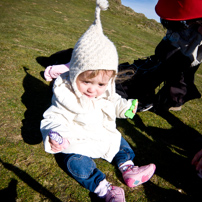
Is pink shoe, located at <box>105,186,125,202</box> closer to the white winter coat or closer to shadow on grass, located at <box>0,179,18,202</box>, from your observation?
the white winter coat

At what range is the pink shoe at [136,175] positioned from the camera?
1948 millimetres

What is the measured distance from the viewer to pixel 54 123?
71.8 inches

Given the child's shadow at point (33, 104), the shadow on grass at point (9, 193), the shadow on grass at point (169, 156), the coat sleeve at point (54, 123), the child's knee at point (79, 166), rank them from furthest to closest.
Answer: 1. the child's shadow at point (33, 104)
2. the shadow on grass at point (169, 156)
3. the child's knee at point (79, 166)
4. the coat sleeve at point (54, 123)
5. the shadow on grass at point (9, 193)

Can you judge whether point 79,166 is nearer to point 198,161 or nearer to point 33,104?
point 33,104

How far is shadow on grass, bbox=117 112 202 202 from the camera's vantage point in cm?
207

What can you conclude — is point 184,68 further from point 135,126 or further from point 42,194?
point 42,194

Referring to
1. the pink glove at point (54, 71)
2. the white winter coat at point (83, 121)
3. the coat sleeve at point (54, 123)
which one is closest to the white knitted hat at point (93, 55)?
the white winter coat at point (83, 121)

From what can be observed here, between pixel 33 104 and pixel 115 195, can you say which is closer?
pixel 115 195

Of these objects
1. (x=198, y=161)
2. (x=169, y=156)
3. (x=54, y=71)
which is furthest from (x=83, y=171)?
(x=54, y=71)

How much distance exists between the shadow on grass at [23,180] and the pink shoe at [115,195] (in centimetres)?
49

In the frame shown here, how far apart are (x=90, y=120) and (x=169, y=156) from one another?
4.59ft

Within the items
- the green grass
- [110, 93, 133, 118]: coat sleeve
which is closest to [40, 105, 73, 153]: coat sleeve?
the green grass

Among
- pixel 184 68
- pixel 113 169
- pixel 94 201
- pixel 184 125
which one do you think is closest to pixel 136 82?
pixel 184 68

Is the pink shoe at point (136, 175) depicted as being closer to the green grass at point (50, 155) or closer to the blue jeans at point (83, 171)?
the green grass at point (50, 155)
